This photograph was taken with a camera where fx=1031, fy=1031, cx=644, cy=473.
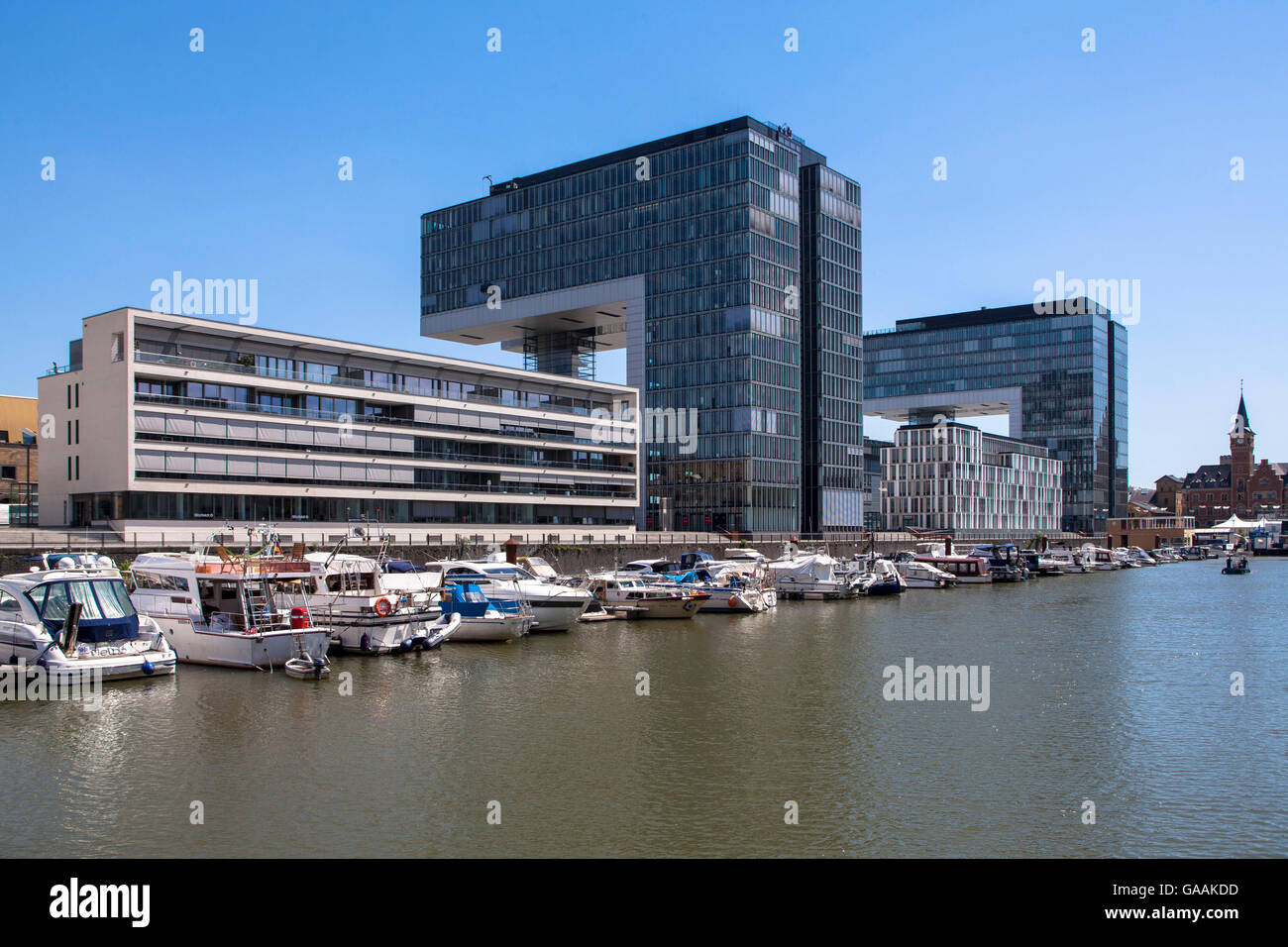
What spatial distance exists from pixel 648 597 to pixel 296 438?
38.2 meters

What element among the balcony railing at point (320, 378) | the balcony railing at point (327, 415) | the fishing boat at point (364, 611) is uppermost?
the balcony railing at point (320, 378)

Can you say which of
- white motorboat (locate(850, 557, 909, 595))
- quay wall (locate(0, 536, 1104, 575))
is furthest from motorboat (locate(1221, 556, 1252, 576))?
white motorboat (locate(850, 557, 909, 595))

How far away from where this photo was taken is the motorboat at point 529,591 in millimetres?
51656

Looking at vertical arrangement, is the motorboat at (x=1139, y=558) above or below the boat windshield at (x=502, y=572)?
below

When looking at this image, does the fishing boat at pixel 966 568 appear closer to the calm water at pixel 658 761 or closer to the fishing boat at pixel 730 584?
the fishing boat at pixel 730 584

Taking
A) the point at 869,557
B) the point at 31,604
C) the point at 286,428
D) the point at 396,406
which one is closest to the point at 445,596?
the point at 31,604

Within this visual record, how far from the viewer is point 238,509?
263 feet

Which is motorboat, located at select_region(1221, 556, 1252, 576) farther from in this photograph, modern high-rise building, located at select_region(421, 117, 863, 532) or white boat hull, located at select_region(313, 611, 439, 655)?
white boat hull, located at select_region(313, 611, 439, 655)

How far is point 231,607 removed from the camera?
42.0 metres

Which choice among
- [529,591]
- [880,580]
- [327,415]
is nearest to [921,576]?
[880,580]

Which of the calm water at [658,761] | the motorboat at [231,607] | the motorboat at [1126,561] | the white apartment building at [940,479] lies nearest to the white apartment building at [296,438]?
the motorboat at [231,607]

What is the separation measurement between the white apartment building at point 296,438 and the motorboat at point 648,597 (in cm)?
3148

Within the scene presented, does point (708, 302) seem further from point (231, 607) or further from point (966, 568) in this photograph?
point (231, 607)

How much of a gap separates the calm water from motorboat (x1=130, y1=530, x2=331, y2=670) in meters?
1.41
